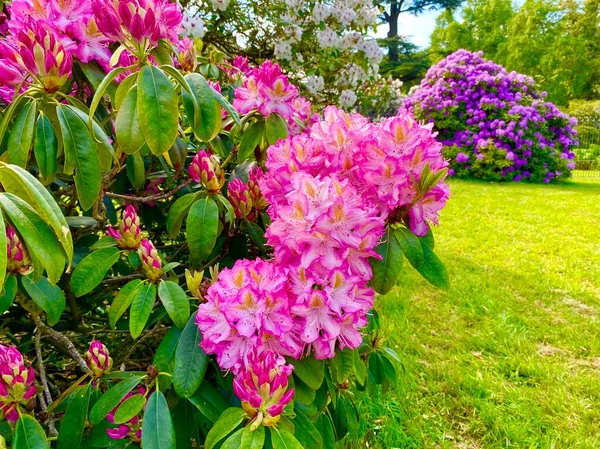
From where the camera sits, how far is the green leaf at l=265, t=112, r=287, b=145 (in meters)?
1.18

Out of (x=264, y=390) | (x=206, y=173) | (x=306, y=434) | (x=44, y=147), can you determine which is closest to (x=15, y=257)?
(x=44, y=147)

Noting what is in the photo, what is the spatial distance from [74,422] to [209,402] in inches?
10.2

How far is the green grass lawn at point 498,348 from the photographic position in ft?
6.33

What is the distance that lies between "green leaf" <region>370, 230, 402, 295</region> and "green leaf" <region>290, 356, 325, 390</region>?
0.60 feet

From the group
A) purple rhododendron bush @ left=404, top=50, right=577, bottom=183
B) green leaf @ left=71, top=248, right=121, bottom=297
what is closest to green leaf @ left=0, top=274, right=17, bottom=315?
green leaf @ left=71, top=248, right=121, bottom=297

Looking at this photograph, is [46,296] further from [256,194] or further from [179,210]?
[256,194]

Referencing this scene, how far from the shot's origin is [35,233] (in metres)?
0.54

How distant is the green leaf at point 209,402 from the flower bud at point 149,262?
0.79 ft

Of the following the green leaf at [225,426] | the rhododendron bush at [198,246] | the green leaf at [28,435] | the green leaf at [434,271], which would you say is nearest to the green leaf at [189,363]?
the rhododendron bush at [198,246]

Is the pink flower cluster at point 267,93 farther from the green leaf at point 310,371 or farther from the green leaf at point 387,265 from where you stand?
the green leaf at point 310,371

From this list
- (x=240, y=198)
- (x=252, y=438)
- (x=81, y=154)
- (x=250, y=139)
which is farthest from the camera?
(x=250, y=139)

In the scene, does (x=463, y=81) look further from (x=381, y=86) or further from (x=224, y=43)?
(x=224, y=43)

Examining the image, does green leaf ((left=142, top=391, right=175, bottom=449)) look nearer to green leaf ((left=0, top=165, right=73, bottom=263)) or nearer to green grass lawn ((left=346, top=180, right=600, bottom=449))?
green leaf ((left=0, top=165, right=73, bottom=263))

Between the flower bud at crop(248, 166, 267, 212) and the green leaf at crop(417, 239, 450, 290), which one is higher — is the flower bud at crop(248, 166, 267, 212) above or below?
above
